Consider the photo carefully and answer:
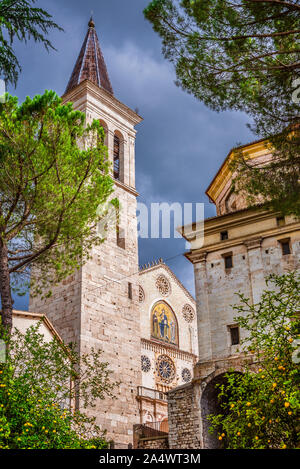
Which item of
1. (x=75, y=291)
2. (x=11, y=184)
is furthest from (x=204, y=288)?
(x=11, y=184)

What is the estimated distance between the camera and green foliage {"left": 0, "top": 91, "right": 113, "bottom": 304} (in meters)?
12.4

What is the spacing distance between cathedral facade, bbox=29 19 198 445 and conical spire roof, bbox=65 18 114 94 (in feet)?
0.15

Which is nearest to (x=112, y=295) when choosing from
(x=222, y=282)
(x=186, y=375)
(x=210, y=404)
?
(x=222, y=282)

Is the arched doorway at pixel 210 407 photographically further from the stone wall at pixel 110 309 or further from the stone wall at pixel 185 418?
the stone wall at pixel 110 309

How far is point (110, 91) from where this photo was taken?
1002 inches

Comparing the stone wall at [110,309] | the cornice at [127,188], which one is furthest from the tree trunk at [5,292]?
the cornice at [127,188]

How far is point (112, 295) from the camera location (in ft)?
65.7

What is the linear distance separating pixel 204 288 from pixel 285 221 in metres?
3.23

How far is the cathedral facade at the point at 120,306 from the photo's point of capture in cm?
1853

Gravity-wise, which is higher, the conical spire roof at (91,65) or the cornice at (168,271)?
the conical spire roof at (91,65)

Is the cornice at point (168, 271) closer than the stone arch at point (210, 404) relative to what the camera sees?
No

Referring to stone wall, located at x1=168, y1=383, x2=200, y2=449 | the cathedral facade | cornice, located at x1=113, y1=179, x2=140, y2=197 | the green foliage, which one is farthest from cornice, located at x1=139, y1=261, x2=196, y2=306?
the green foliage

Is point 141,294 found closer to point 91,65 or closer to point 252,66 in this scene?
point 91,65
